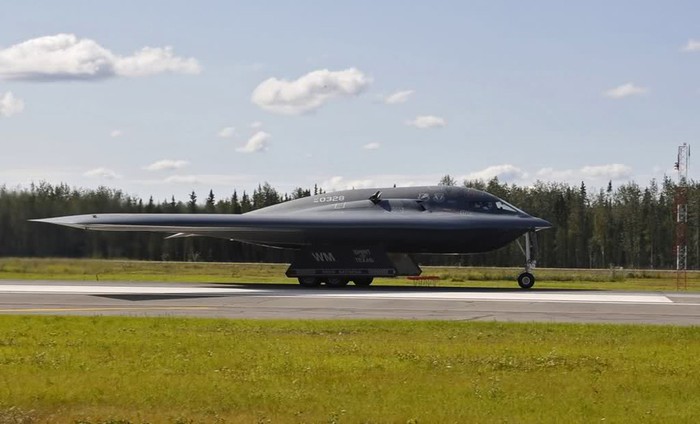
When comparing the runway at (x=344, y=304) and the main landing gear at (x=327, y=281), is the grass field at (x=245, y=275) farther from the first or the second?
the main landing gear at (x=327, y=281)

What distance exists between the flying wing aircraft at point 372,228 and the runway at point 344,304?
9.37 ft

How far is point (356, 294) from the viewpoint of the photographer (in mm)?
33812

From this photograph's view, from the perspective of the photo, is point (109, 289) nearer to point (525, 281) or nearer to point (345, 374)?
A: point (525, 281)

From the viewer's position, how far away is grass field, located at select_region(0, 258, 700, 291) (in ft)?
139

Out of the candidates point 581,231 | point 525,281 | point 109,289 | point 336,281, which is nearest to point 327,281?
point 336,281

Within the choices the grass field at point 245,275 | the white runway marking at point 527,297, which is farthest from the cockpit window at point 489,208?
the grass field at point 245,275

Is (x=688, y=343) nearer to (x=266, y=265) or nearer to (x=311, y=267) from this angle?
(x=311, y=267)

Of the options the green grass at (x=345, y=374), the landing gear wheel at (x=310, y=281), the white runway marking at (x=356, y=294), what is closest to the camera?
the green grass at (x=345, y=374)

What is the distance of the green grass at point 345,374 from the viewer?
1132cm

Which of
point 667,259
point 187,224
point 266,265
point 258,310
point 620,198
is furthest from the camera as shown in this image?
point 620,198

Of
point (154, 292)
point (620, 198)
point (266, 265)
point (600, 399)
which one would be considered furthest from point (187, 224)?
point (620, 198)

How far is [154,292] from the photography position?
34.1 m

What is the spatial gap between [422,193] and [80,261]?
50.5 feet

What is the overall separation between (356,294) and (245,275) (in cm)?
2578
